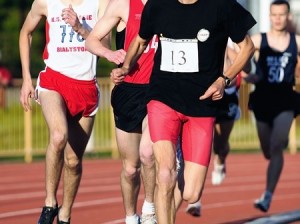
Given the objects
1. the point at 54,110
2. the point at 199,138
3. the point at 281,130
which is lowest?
the point at 281,130

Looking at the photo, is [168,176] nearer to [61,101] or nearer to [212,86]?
[212,86]

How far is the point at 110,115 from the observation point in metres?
25.2

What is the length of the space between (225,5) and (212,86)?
0.62 metres

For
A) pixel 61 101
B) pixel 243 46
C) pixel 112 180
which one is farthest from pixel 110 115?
pixel 243 46

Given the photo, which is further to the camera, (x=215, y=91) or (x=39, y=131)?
(x=39, y=131)

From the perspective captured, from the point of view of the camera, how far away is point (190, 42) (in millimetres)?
9461

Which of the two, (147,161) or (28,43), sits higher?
(28,43)

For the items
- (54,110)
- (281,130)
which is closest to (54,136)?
(54,110)

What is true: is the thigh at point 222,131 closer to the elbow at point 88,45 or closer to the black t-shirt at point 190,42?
the elbow at point 88,45

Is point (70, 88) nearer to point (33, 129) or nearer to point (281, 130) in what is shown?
point (281, 130)

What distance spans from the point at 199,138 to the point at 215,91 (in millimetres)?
426

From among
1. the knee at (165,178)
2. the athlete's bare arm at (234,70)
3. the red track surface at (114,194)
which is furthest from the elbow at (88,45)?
the red track surface at (114,194)

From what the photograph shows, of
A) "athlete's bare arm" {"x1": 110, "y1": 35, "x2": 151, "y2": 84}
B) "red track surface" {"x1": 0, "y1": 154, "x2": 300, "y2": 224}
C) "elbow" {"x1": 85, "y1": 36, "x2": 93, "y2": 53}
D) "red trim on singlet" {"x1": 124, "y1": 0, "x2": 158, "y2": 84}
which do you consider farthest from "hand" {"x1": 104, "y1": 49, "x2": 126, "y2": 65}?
"red track surface" {"x1": 0, "y1": 154, "x2": 300, "y2": 224}

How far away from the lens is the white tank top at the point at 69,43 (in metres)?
11.2
